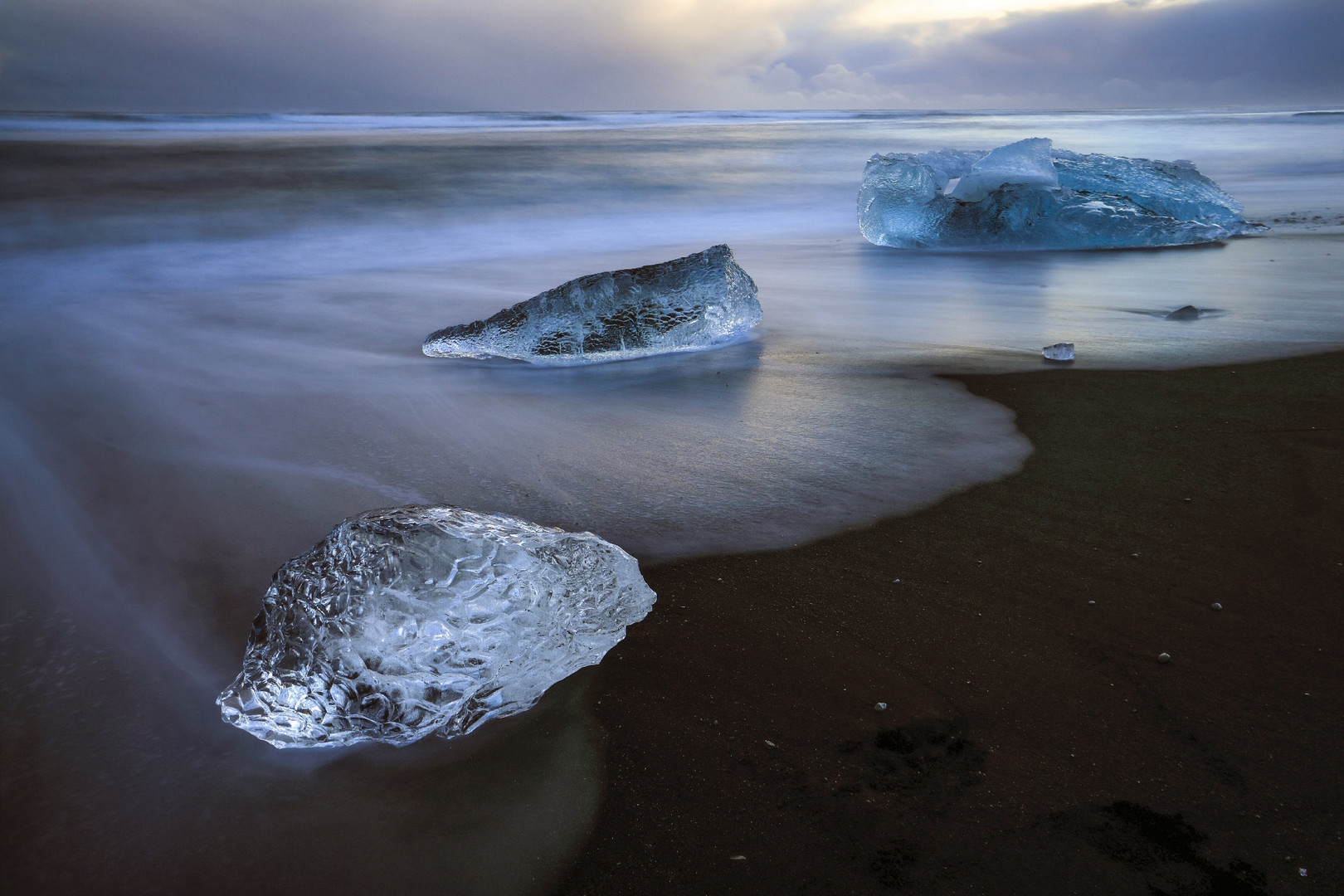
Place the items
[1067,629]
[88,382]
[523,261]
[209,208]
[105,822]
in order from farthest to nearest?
[209,208]
[523,261]
[88,382]
[1067,629]
[105,822]

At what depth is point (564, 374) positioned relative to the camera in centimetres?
336

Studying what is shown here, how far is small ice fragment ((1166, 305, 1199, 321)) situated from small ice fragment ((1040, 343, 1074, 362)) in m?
1.16

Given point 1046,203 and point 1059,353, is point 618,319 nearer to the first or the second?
point 1059,353

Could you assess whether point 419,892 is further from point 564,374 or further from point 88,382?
point 88,382

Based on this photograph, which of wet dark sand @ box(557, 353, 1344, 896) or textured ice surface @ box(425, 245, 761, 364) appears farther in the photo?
textured ice surface @ box(425, 245, 761, 364)

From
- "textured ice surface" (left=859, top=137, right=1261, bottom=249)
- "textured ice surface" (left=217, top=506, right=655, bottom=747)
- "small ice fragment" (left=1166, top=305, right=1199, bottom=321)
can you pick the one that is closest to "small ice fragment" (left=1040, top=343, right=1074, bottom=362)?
"small ice fragment" (left=1166, top=305, right=1199, bottom=321)

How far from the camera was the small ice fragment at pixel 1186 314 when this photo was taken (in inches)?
157

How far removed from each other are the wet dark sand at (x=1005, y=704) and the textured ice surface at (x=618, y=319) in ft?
6.31

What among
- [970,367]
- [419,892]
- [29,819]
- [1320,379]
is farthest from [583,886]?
[1320,379]

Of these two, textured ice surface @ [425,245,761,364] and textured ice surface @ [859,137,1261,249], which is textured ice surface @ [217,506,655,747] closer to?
textured ice surface @ [425,245,761,364]

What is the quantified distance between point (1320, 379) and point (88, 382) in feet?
15.6

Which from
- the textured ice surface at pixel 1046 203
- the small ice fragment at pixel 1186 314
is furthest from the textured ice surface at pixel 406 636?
the textured ice surface at pixel 1046 203

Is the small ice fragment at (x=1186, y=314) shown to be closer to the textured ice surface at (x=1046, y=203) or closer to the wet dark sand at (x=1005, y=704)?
the wet dark sand at (x=1005, y=704)

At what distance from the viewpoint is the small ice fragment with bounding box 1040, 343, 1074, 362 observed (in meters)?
3.25
